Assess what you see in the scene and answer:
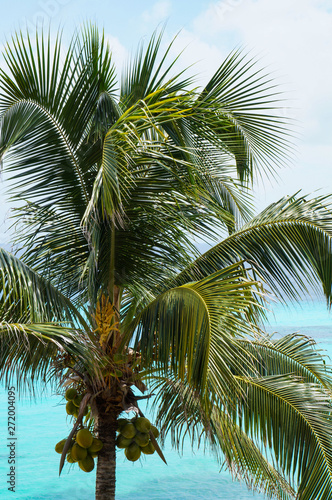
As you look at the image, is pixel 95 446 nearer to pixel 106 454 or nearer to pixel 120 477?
pixel 106 454

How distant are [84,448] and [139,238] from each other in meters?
1.52

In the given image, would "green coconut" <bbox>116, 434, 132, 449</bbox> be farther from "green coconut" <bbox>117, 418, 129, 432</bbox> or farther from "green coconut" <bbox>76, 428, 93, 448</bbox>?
"green coconut" <bbox>76, 428, 93, 448</bbox>

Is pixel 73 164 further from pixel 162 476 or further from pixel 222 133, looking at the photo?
pixel 162 476

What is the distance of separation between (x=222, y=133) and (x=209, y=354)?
2053 mm

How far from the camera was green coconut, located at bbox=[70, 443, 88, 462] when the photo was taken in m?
3.75

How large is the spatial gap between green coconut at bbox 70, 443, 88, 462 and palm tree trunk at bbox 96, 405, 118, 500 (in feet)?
0.66

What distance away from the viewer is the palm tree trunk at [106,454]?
12.9 feet

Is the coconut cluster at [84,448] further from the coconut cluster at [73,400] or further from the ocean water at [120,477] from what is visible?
the ocean water at [120,477]

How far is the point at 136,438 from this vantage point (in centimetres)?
384

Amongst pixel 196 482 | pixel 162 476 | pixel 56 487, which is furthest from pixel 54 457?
pixel 196 482

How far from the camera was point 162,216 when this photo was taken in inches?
165

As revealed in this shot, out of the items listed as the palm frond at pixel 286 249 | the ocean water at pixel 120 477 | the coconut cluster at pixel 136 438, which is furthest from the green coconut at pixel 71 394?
the ocean water at pixel 120 477

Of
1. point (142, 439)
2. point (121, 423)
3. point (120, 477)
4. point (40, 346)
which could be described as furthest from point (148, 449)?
point (120, 477)

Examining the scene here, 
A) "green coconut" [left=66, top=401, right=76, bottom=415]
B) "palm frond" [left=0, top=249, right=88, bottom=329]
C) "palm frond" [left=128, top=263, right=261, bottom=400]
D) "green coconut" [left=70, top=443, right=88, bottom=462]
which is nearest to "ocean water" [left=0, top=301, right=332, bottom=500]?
"green coconut" [left=66, top=401, right=76, bottom=415]
